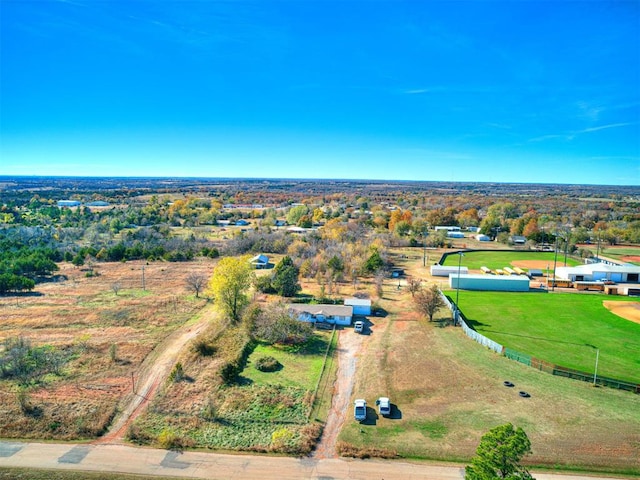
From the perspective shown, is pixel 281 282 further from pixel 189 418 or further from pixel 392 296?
pixel 189 418

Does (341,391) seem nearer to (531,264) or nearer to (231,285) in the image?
(231,285)

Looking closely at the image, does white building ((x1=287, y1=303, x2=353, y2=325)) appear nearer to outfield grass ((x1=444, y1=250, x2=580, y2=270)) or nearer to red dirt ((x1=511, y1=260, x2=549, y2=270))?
outfield grass ((x1=444, y1=250, x2=580, y2=270))

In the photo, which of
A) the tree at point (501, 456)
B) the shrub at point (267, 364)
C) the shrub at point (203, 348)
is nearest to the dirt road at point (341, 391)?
the shrub at point (267, 364)

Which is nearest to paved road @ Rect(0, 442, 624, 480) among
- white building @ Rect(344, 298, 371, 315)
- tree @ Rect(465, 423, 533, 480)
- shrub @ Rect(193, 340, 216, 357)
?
tree @ Rect(465, 423, 533, 480)

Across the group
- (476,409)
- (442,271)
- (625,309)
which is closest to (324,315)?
(476,409)

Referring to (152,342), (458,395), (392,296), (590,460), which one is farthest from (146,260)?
(590,460)
